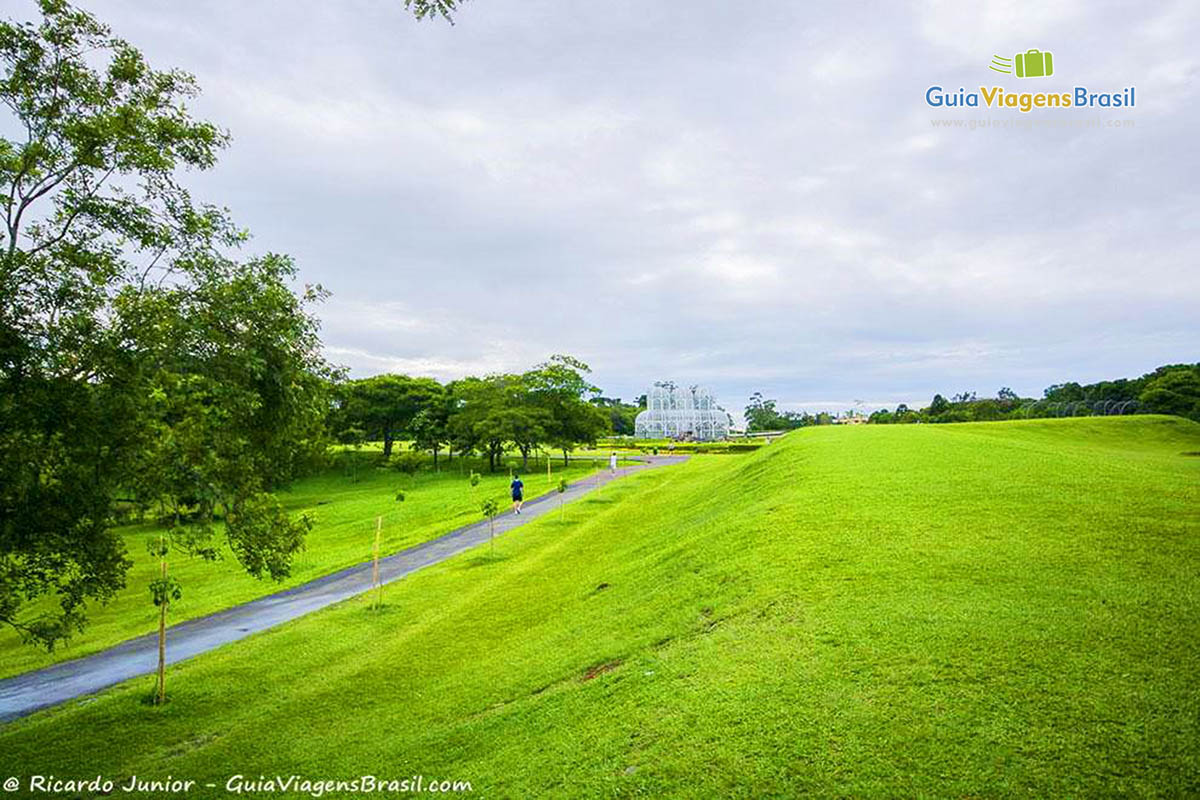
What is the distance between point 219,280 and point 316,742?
741 cm

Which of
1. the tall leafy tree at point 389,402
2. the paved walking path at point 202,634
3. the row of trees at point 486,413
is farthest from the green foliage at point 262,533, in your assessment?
the tall leafy tree at point 389,402

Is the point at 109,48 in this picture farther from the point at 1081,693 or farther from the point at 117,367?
the point at 1081,693

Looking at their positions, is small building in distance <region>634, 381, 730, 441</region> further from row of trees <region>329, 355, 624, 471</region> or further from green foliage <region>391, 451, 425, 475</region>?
green foliage <region>391, 451, 425, 475</region>

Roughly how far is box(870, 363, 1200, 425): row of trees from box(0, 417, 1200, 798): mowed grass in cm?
5490

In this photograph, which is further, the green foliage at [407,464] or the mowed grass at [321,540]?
the green foliage at [407,464]

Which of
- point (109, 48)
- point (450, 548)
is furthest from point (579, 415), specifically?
point (109, 48)

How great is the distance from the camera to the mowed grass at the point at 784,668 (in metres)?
5.28

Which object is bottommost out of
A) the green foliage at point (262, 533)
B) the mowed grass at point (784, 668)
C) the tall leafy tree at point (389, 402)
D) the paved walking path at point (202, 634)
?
the paved walking path at point (202, 634)

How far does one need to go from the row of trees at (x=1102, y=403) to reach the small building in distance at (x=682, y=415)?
25486 millimetres

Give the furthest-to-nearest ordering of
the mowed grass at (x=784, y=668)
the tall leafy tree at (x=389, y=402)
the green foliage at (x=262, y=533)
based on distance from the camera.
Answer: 1. the tall leafy tree at (x=389, y=402)
2. the green foliage at (x=262, y=533)
3. the mowed grass at (x=784, y=668)

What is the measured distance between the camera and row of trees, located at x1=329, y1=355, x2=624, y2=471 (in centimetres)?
5391

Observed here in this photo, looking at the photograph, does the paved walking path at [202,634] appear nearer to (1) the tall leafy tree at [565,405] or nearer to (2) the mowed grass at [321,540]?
(2) the mowed grass at [321,540]

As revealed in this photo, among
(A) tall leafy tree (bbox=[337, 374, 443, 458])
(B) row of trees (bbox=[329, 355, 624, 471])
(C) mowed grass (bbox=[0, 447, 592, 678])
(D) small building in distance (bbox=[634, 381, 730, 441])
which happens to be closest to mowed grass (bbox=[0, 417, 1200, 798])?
(C) mowed grass (bbox=[0, 447, 592, 678])

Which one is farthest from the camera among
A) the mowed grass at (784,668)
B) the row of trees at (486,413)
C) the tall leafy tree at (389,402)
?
the tall leafy tree at (389,402)
